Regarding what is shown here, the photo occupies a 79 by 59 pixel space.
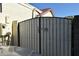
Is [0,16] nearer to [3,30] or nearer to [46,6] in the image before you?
[3,30]

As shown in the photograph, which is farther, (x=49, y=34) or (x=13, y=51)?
(x=49, y=34)

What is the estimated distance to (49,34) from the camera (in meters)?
3.38

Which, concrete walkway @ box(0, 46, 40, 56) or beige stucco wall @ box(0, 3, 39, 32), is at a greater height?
beige stucco wall @ box(0, 3, 39, 32)

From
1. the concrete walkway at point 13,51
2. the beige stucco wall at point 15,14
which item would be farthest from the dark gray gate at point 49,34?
the concrete walkway at point 13,51

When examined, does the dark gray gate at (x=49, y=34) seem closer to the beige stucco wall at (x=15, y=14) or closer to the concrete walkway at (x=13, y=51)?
the beige stucco wall at (x=15, y=14)

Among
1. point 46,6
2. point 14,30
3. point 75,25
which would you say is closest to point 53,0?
point 46,6

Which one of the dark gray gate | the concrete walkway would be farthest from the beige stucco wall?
the concrete walkway

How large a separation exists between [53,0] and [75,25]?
2.12ft

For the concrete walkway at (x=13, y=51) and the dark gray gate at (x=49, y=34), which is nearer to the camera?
the concrete walkway at (x=13, y=51)

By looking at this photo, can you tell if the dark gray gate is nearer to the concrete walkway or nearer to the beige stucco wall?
the beige stucco wall

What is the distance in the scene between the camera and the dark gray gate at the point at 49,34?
10.9 ft

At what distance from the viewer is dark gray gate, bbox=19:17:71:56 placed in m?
3.34


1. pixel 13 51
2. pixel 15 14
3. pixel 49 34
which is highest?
pixel 15 14

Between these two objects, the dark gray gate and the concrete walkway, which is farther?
the dark gray gate
